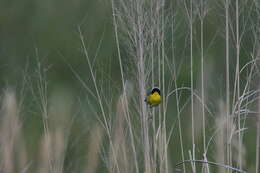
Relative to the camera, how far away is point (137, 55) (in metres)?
1.95

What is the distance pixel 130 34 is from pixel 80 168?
4.11ft

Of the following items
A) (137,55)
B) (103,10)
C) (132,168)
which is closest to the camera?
(137,55)

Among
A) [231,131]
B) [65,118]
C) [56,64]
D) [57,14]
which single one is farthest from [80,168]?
[57,14]

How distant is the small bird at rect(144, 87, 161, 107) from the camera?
2094 mm

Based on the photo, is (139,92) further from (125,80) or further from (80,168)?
(80,168)

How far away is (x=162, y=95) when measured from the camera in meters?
2.30

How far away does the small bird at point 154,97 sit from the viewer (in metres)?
2.09

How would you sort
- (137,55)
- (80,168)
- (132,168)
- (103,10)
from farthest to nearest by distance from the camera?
(103,10), (80,168), (132,168), (137,55)

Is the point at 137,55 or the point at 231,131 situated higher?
the point at 137,55

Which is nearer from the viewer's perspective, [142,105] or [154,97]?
[142,105]

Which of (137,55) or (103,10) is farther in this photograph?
(103,10)

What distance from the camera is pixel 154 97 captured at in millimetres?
2117

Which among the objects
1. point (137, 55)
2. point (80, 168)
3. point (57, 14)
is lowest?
point (80, 168)

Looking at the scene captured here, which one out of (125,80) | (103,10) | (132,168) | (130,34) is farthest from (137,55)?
(103,10)
